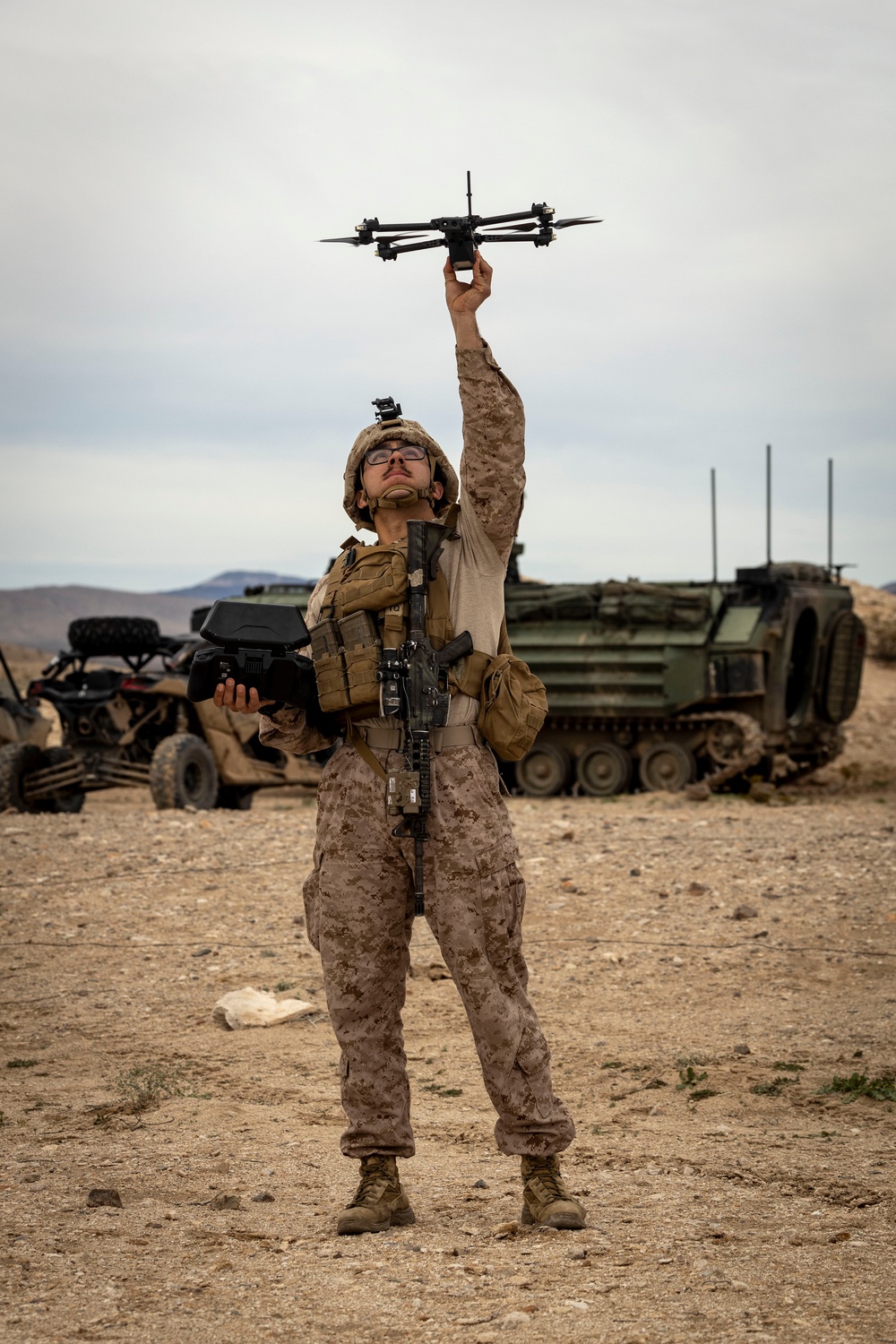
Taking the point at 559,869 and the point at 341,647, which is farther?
the point at 559,869

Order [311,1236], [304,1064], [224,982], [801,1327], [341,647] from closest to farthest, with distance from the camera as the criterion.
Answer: [801,1327]
[311,1236]
[341,647]
[304,1064]
[224,982]

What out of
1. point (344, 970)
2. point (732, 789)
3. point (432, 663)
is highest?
point (432, 663)

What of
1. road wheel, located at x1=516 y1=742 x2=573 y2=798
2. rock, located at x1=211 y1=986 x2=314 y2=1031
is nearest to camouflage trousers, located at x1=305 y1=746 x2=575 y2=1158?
rock, located at x1=211 y1=986 x2=314 y2=1031

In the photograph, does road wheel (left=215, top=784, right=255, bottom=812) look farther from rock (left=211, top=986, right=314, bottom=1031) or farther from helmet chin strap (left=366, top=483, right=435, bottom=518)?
helmet chin strap (left=366, top=483, right=435, bottom=518)

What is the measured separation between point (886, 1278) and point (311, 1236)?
1452 mm

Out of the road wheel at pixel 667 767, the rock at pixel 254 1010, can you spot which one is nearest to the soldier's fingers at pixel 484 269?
the rock at pixel 254 1010

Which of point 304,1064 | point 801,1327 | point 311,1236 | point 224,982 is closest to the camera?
point 801,1327

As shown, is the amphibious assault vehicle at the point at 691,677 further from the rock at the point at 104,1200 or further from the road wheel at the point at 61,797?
the rock at the point at 104,1200

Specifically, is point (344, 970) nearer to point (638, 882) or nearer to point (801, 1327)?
point (801, 1327)

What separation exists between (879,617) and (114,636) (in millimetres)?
28452

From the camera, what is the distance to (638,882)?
8.96 meters

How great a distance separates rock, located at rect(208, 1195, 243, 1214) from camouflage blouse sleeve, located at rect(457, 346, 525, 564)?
2015 mm

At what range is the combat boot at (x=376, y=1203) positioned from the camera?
12.5ft

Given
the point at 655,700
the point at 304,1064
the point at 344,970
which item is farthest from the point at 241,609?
the point at 655,700
